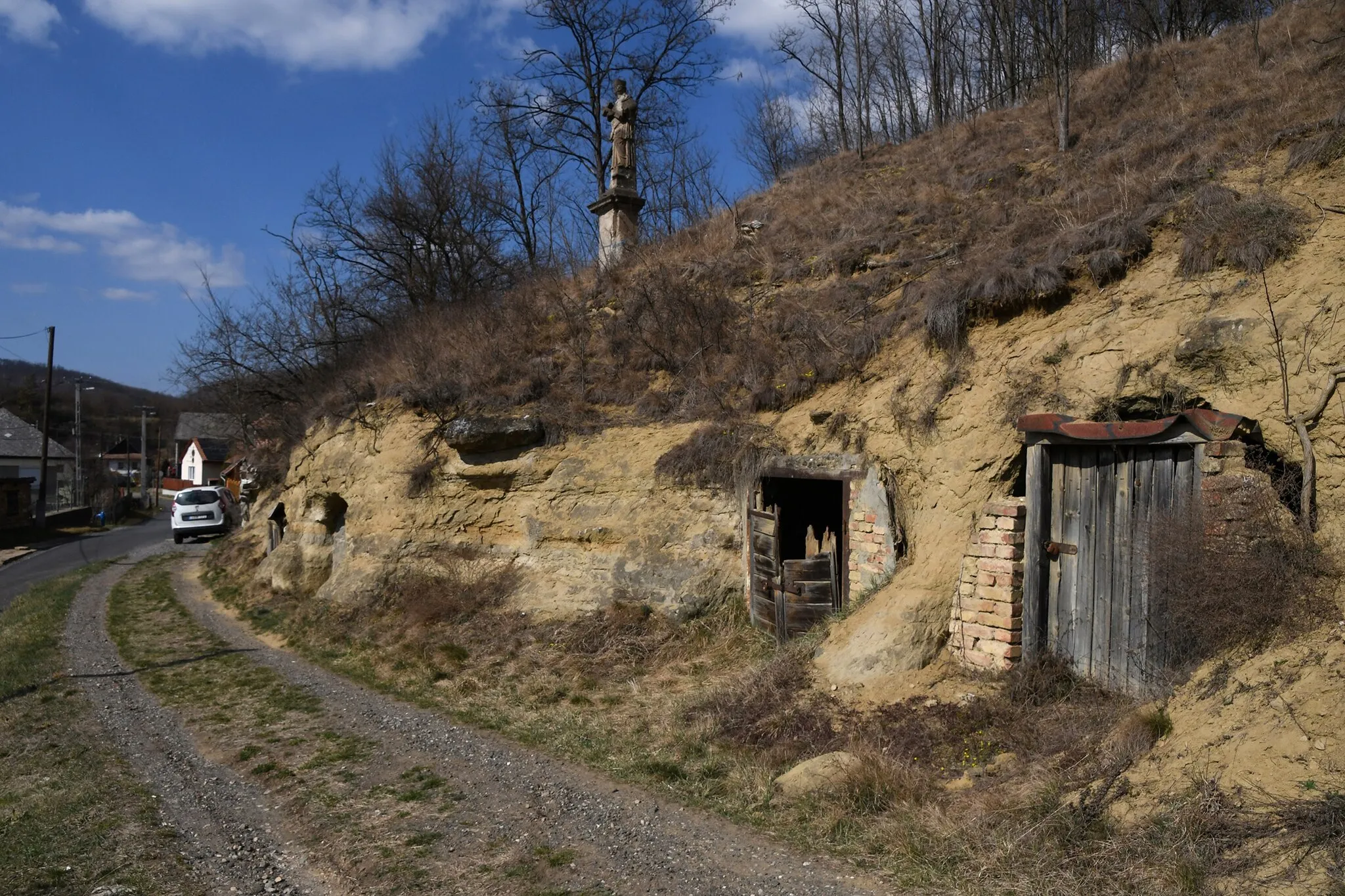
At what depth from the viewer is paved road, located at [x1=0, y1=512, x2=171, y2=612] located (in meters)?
22.5

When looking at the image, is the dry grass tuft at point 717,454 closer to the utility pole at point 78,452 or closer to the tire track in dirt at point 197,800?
the tire track in dirt at point 197,800

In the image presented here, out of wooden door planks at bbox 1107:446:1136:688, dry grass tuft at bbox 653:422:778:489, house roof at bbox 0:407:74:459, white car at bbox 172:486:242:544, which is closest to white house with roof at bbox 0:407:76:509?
house roof at bbox 0:407:74:459

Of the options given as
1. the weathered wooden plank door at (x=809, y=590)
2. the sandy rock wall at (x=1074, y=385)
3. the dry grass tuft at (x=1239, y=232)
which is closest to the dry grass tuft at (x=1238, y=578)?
the sandy rock wall at (x=1074, y=385)

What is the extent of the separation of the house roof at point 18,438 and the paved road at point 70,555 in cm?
1289

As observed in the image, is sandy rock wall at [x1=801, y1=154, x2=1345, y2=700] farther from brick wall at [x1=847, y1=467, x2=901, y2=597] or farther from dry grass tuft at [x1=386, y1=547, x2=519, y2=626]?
dry grass tuft at [x1=386, y1=547, x2=519, y2=626]

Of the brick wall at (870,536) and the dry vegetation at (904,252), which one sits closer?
the brick wall at (870,536)

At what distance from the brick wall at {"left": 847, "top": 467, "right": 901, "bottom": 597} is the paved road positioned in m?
18.2

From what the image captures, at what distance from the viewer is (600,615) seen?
1070 cm

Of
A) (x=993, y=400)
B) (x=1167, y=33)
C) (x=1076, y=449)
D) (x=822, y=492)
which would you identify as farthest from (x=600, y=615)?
(x=1167, y=33)

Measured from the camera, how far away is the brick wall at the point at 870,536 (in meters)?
8.38

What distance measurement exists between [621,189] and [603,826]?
47.9ft

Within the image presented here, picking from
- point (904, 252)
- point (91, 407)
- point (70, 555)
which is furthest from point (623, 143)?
point (91, 407)

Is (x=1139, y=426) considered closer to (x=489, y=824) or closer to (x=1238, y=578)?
(x=1238, y=578)

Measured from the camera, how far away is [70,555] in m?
28.5
